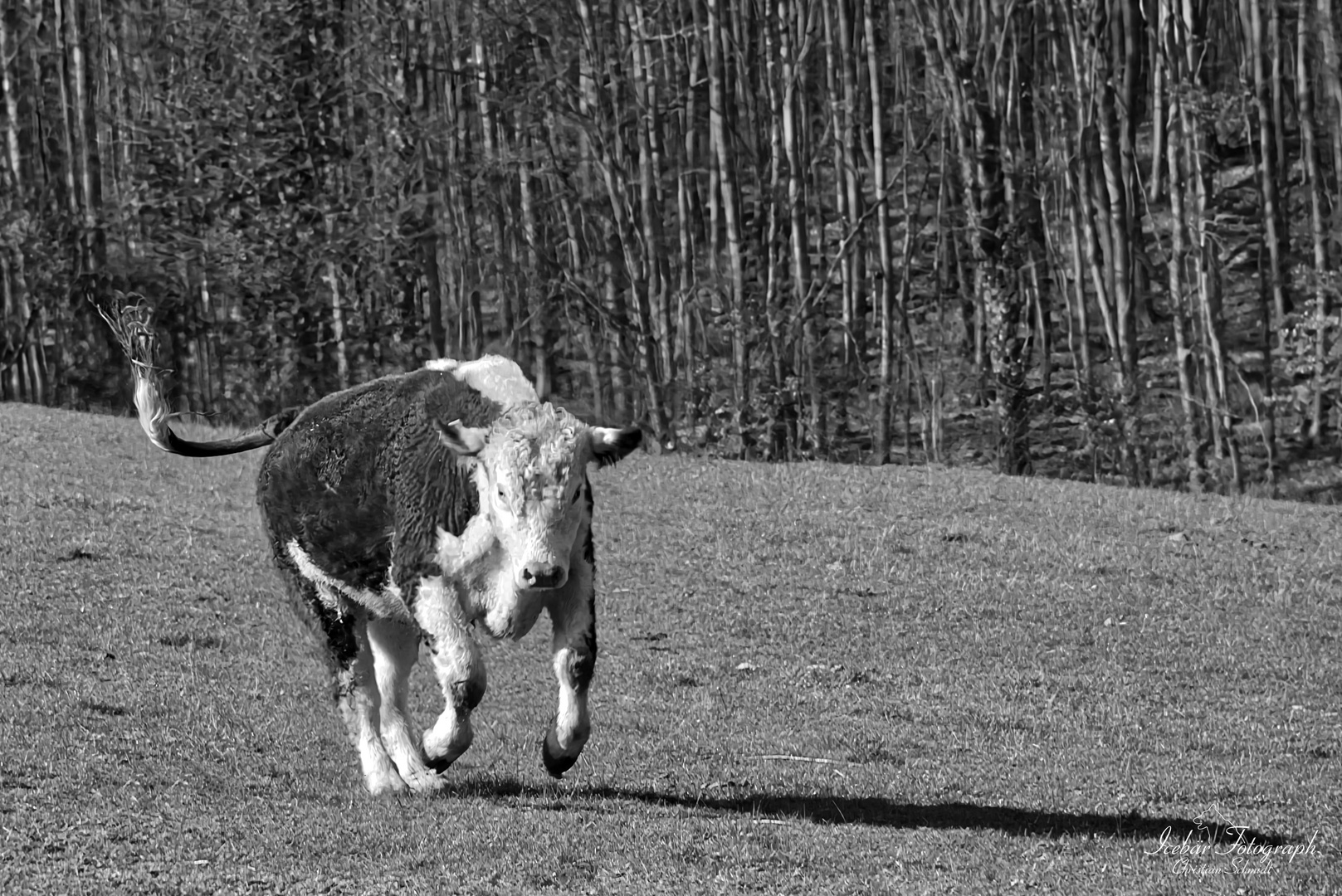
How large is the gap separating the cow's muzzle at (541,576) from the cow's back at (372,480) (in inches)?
24.2

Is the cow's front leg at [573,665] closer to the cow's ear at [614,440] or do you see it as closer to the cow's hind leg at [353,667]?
the cow's ear at [614,440]

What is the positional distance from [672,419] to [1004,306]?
4198 mm

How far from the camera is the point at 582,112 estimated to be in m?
24.2

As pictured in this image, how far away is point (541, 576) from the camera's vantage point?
6.60 meters

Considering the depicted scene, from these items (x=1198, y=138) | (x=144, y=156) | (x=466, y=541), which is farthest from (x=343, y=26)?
(x=466, y=541)

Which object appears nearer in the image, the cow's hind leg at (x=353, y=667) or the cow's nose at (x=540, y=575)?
the cow's nose at (x=540, y=575)

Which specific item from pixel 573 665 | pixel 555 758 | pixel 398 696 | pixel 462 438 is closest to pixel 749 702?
pixel 398 696

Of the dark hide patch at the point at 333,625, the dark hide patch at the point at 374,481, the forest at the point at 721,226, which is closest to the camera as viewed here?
the dark hide patch at the point at 374,481

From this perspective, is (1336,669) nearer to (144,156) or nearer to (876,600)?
(876,600)

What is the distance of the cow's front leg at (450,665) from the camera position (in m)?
7.03

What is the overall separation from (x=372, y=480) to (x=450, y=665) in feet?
3.35

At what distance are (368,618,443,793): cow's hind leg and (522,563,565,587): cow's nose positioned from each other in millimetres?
1205

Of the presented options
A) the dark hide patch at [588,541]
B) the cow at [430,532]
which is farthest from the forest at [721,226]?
the dark hide patch at [588,541]

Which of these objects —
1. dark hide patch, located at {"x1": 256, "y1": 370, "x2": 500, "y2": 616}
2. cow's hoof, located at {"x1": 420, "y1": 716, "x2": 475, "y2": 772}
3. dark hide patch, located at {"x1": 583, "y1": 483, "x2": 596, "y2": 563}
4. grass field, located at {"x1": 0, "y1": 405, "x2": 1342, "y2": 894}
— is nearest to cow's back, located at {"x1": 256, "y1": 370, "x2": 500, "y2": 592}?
dark hide patch, located at {"x1": 256, "y1": 370, "x2": 500, "y2": 616}
